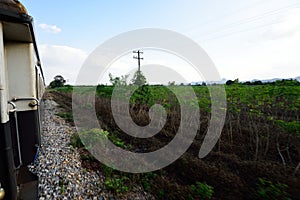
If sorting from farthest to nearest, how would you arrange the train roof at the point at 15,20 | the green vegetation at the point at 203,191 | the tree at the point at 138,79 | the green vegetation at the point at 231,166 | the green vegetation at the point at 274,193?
1. the tree at the point at 138,79
2. the green vegetation at the point at 231,166
3. the green vegetation at the point at 203,191
4. the green vegetation at the point at 274,193
5. the train roof at the point at 15,20

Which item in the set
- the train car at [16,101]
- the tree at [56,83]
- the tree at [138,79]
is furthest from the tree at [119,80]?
the tree at [56,83]

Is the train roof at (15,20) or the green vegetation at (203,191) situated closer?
the train roof at (15,20)

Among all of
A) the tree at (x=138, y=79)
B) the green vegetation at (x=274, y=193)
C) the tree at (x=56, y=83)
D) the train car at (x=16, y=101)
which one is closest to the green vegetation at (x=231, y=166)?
the green vegetation at (x=274, y=193)

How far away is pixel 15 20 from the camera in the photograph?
1.55 m

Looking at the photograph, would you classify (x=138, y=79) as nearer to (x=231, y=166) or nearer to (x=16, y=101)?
(x=231, y=166)

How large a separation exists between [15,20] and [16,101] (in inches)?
38.3

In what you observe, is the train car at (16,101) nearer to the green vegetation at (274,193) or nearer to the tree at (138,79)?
the green vegetation at (274,193)

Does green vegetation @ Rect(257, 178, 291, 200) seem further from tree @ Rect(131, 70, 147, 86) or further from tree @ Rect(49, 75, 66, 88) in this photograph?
tree @ Rect(49, 75, 66, 88)

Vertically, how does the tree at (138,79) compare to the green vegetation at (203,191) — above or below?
above

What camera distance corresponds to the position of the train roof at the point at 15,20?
1.47 m

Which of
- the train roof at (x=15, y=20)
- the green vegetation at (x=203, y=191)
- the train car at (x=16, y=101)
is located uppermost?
the train roof at (x=15, y=20)

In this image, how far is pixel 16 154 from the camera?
6.54ft

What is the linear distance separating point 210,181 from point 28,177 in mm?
3344

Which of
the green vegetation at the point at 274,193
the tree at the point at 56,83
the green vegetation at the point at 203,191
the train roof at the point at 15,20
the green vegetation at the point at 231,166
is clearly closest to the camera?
the train roof at the point at 15,20
